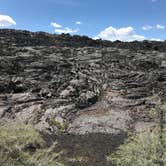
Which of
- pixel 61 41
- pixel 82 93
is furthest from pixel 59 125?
pixel 61 41

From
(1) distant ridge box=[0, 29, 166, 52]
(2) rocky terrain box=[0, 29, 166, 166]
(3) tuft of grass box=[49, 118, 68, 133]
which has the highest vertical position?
(1) distant ridge box=[0, 29, 166, 52]

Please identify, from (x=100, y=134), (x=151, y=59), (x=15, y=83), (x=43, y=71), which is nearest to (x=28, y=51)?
(x=43, y=71)

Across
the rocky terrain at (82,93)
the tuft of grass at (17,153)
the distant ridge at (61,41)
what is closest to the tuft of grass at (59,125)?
the rocky terrain at (82,93)

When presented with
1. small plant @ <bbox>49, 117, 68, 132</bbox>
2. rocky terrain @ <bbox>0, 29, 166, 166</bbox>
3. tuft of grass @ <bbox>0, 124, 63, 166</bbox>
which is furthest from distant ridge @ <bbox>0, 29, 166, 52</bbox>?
tuft of grass @ <bbox>0, 124, 63, 166</bbox>

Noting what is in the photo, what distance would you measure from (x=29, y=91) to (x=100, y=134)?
52.3 ft

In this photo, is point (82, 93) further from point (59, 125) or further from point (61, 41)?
point (61, 41)

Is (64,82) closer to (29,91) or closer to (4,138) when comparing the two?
(29,91)

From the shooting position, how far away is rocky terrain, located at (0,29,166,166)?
161 feet

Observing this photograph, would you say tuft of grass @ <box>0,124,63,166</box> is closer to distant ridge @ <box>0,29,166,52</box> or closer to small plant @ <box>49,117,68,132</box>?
small plant @ <box>49,117,68,132</box>

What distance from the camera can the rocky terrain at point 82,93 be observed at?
161ft

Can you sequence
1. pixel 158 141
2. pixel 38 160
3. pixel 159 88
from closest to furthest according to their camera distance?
pixel 38 160, pixel 158 141, pixel 159 88

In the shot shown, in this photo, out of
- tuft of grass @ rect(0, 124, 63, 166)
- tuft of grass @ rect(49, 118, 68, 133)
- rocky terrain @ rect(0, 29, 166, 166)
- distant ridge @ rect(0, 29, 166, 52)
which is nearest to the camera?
tuft of grass @ rect(0, 124, 63, 166)

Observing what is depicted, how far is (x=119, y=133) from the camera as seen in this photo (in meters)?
49.5

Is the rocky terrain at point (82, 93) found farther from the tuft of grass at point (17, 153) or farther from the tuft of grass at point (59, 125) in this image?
the tuft of grass at point (17, 153)
